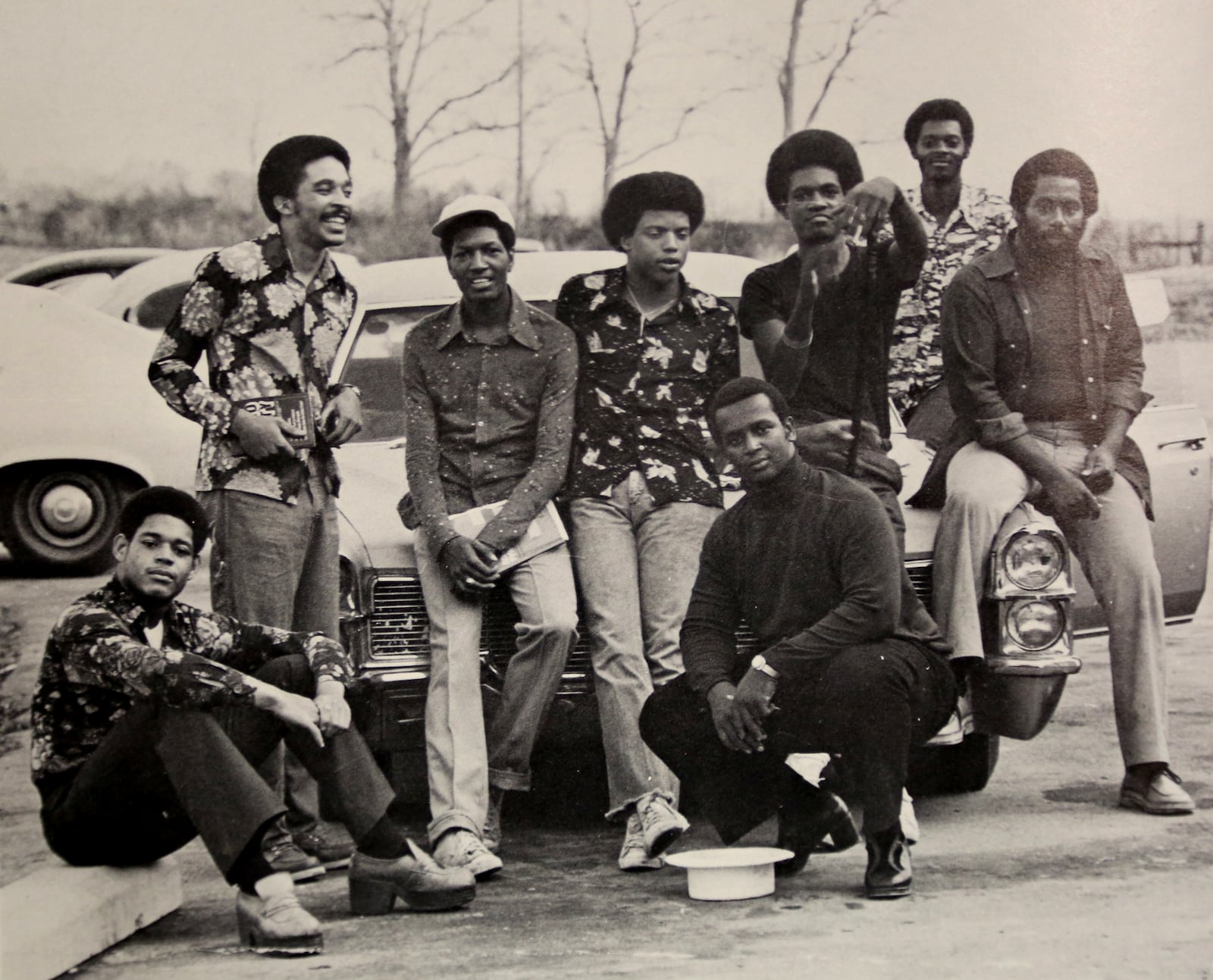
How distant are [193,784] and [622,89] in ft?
7.32

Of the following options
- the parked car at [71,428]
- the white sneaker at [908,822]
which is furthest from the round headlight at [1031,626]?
the parked car at [71,428]

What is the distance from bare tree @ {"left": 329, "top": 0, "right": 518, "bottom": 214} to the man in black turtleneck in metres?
1.08

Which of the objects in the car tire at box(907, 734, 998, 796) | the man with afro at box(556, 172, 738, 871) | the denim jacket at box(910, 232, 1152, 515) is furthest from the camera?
the car tire at box(907, 734, 998, 796)

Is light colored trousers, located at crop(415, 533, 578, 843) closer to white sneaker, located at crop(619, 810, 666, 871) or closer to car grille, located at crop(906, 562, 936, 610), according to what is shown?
white sneaker, located at crop(619, 810, 666, 871)

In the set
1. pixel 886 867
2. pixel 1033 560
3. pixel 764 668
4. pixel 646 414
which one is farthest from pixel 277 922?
pixel 1033 560

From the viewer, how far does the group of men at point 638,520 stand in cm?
354

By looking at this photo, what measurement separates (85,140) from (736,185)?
1773 millimetres

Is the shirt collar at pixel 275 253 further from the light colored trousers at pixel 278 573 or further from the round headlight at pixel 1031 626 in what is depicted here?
the round headlight at pixel 1031 626

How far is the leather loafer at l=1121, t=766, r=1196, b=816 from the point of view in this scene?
4.18 metres

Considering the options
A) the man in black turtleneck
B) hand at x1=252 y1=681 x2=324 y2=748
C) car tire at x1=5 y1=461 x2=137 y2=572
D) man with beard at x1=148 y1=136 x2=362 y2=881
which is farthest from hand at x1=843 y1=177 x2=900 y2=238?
car tire at x1=5 y1=461 x2=137 y2=572

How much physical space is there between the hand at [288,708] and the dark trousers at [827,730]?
92cm

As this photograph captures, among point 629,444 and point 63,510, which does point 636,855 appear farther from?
point 63,510

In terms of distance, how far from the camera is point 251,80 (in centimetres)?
410

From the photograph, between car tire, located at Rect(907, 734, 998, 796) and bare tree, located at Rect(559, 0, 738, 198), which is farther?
car tire, located at Rect(907, 734, 998, 796)
